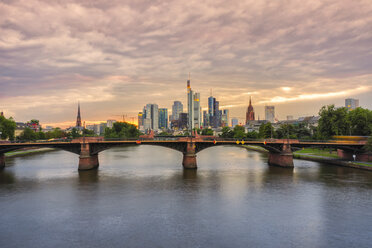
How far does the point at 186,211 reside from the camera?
114 ft

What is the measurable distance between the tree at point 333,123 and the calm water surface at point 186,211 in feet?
144

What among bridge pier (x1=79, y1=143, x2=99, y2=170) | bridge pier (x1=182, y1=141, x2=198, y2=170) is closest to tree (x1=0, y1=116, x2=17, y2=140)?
bridge pier (x1=79, y1=143, x2=99, y2=170)

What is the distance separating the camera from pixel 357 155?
77.9 meters

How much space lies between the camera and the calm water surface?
26453mm

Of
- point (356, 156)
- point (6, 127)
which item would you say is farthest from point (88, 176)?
point (6, 127)

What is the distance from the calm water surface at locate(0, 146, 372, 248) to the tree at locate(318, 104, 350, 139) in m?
44.0

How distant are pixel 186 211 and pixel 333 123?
83.6m

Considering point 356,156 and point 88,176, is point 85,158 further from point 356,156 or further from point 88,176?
point 356,156

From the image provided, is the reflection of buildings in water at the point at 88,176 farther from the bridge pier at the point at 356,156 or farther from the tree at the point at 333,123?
the tree at the point at 333,123

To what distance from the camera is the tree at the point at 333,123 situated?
98000 millimetres

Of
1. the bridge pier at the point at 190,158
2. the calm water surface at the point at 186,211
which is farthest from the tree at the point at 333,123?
the bridge pier at the point at 190,158

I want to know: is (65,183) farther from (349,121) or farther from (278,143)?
(349,121)

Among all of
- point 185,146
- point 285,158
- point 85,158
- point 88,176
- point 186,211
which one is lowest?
point 186,211

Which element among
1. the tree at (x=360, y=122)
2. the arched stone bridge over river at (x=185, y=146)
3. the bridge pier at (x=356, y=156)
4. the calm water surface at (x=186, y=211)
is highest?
the tree at (x=360, y=122)
